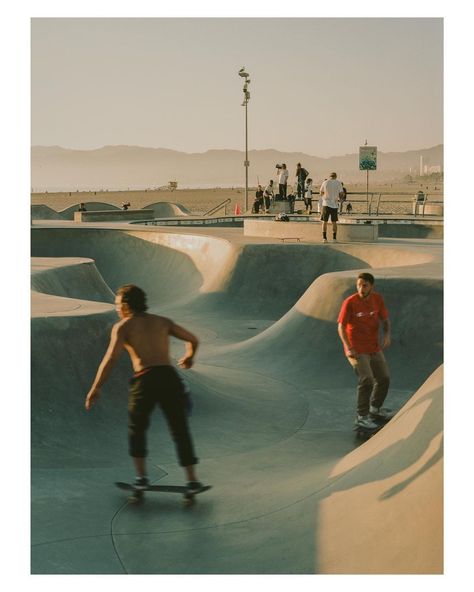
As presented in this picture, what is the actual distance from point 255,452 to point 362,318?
162cm

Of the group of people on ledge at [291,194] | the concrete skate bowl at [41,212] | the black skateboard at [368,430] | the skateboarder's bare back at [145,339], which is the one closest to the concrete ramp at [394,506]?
the skateboarder's bare back at [145,339]

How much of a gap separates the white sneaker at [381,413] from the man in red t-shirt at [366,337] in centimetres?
1

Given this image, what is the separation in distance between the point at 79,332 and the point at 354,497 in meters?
3.63

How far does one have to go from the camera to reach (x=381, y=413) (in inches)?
340

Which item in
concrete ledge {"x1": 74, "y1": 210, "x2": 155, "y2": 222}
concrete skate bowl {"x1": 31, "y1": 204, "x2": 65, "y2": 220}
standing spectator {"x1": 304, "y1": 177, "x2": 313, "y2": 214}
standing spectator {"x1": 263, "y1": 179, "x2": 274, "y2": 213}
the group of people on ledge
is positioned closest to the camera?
the group of people on ledge

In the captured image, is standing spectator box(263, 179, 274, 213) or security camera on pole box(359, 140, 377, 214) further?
security camera on pole box(359, 140, 377, 214)

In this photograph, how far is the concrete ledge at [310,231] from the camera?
18656 millimetres

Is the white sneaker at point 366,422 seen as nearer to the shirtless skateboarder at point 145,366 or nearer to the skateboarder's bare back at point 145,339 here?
the shirtless skateboarder at point 145,366

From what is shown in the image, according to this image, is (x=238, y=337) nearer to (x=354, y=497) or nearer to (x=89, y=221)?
(x=354, y=497)

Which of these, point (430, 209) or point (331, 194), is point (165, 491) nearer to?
point (331, 194)

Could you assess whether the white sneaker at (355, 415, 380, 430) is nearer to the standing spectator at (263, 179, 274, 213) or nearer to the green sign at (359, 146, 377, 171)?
the standing spectator at (263, 179, 274, 213)

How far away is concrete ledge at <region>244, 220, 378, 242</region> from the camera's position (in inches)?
734

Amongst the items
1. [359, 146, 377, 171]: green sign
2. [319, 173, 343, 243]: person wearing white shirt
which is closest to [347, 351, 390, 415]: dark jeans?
[319, 173, 343, 243]: person wearing white shirt

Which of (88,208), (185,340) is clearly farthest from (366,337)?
(88,208)
